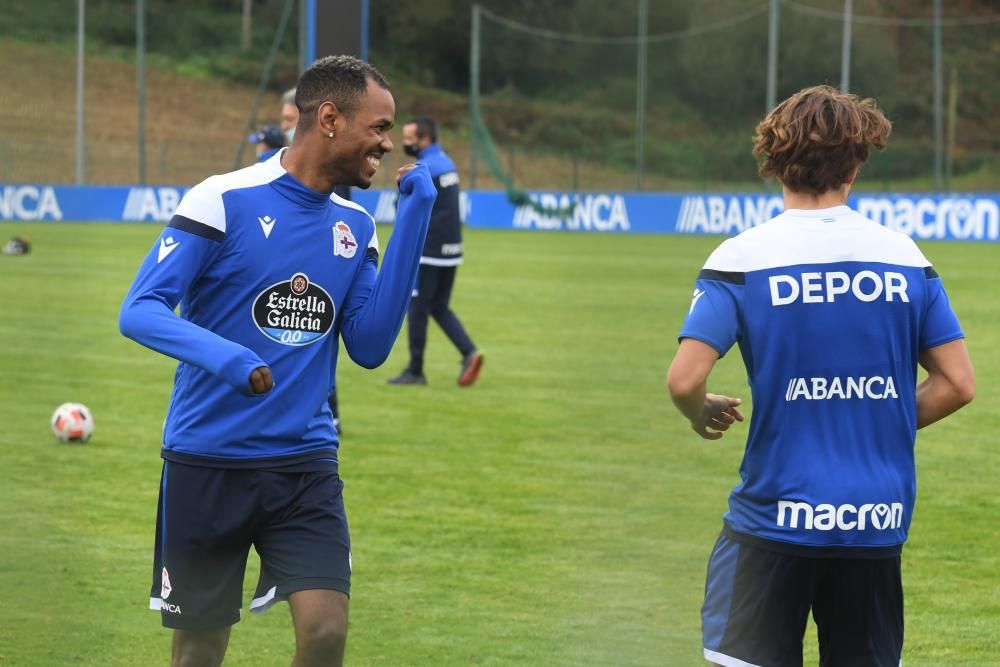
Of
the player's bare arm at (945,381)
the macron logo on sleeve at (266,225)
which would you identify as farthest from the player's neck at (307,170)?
the player's bare arm at (945,381)

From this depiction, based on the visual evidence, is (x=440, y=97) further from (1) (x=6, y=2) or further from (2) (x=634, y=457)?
(2) (x=634, y=457)

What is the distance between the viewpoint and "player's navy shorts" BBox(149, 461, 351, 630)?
4.24 m

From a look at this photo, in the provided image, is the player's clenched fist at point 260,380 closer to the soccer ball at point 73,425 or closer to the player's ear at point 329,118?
the player's ear at point 329,118

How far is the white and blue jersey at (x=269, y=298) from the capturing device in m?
4.22

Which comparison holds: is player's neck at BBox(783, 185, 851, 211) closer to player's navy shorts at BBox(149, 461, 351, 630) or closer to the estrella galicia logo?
the estrella galicia logo

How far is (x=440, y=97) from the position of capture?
55.7 m

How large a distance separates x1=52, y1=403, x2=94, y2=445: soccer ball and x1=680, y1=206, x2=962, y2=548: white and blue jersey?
7.19m

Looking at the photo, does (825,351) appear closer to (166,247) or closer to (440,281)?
(166,247)

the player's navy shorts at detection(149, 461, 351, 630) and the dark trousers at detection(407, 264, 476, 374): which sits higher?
the dark trousers at detection(407, 264, 476, 374)

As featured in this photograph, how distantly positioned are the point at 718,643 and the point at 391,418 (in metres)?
7.83

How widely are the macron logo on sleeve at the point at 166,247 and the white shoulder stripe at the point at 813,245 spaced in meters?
1.41

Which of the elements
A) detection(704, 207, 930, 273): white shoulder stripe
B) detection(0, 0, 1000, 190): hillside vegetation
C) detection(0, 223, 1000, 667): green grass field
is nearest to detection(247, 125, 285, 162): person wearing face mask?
detection(0, 223, 1000, 667): green grass field

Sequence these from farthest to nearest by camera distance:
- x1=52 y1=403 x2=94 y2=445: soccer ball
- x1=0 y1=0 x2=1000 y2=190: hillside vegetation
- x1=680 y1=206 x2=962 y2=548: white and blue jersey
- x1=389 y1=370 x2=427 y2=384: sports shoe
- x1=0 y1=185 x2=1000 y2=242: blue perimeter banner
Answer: x1=0 y1=0 x2=1000 y2=190: hillside vegetation < x1=0 y1=185 x2=1000 y2=242: blue perimeter banner < x1=389 y1=370 x2=427 y2=384: sports shoe < x1=52 y1=403 x2=94 y2=445: soccer ball < x1=680 y1=206 x2=962 y2=548: white and blue jersey

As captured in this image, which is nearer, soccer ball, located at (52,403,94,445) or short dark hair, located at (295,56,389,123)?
short dark hair, located at (295,56,389,123)
